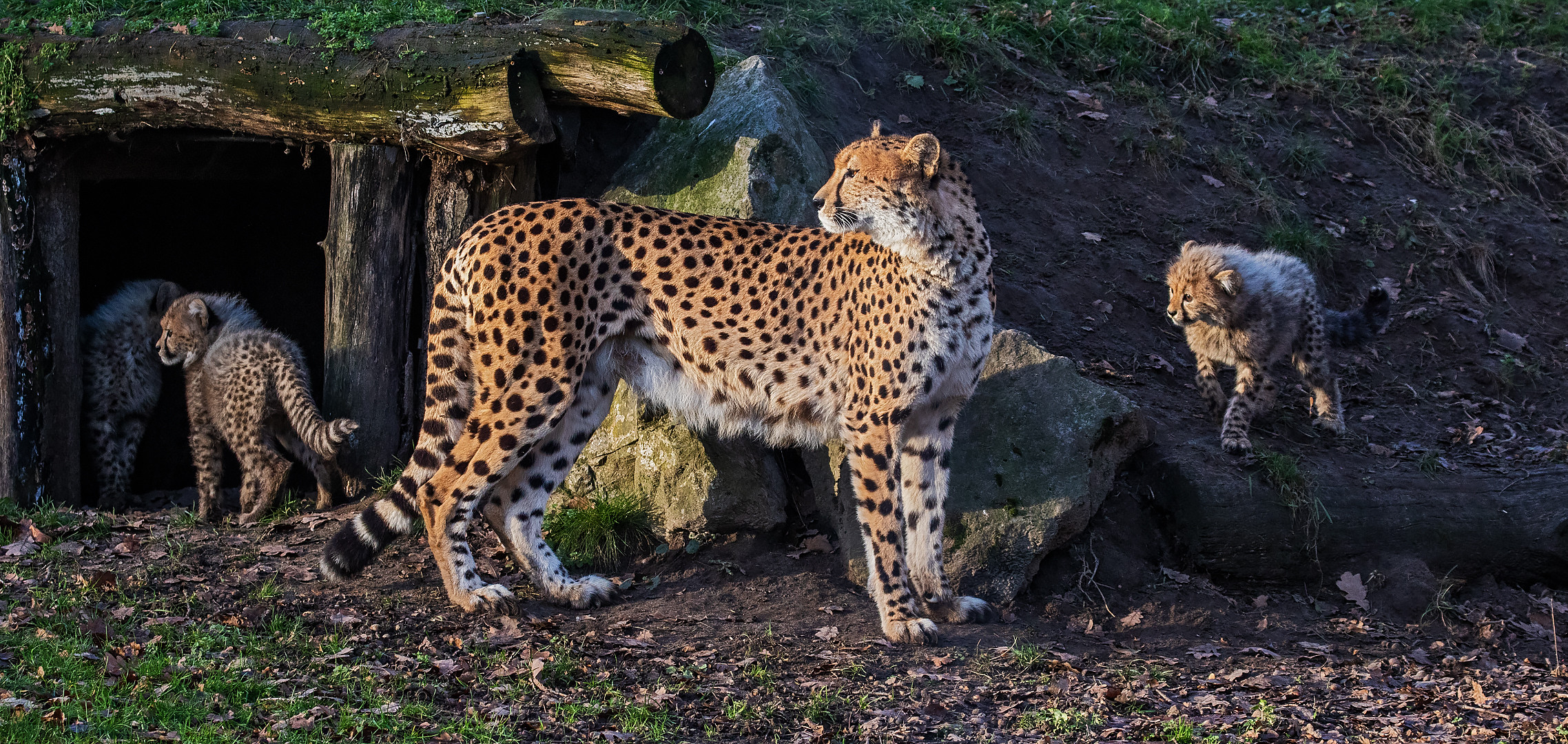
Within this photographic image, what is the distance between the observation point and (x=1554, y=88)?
A: 34.0 feet

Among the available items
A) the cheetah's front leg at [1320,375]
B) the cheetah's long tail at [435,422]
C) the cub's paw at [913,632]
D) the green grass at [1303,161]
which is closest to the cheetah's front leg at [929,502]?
the cub's paw at [913,632]

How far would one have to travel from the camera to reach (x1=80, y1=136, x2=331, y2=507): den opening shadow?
9.73m

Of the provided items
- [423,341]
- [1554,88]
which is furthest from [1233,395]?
[1554,88]

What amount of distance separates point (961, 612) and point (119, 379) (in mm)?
5885

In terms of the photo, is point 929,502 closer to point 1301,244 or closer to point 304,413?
point 304,413

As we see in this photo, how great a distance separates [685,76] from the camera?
20.4ft

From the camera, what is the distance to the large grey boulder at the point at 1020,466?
6.16m

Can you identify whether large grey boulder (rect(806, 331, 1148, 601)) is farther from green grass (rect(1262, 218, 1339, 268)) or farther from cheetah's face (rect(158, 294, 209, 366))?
cheetah's face (rect(158, 294, 209, 366))

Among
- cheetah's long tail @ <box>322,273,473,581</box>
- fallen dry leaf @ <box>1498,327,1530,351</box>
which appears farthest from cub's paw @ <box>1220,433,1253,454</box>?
cheetah's long tail @ <box>322,273,473,581</box>

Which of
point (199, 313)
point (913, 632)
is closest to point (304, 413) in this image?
point (199, 313)

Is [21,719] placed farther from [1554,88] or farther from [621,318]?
[1554,88]

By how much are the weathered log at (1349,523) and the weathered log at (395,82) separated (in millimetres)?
3263

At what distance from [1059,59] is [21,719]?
27.6ft

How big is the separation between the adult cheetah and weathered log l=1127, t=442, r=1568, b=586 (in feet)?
4.69
